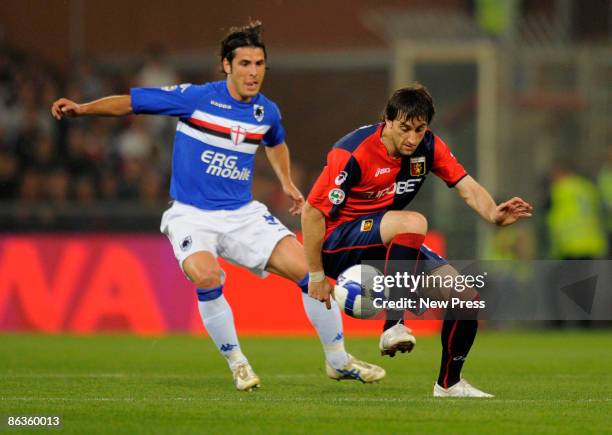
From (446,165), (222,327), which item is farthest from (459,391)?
(222,327)

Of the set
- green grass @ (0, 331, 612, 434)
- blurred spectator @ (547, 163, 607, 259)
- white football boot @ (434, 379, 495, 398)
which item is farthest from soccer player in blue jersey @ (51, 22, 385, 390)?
blurred spectator @ (547, 163, 607, 259)

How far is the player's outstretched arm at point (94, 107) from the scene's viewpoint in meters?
8.10

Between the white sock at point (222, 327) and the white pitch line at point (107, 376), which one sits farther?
the white pitch line at point (107, 376)

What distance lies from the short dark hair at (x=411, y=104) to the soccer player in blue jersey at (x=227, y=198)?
162 centimetres

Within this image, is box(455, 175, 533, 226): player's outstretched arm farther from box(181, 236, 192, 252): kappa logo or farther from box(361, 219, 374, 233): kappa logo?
box(181, 236, 192, 252): kappa logo

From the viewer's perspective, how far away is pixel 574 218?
16344 mm

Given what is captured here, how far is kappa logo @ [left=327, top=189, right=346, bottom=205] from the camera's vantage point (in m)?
7.44

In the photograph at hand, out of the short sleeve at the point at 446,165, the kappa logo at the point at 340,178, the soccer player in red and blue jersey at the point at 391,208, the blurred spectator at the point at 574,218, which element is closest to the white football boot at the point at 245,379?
the soccer player in red and blue jersey at the point at 391,208

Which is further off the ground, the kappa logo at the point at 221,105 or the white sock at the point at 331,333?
the kappa logo at the point at 221,105

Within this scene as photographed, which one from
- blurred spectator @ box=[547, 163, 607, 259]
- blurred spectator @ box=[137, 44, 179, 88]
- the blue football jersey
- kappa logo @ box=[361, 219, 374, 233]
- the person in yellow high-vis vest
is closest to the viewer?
kappa logo @ box=[361, 219, 374, 233]

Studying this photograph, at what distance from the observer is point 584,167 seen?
16.9 metres

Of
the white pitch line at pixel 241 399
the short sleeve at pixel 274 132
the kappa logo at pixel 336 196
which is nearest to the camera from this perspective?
the kappa logo at pixel 336 196

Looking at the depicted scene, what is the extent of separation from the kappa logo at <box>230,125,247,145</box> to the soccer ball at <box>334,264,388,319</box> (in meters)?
1.70

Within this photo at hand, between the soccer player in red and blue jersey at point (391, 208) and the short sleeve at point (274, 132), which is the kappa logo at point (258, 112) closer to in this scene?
the short sleeve at point (274, 132)
